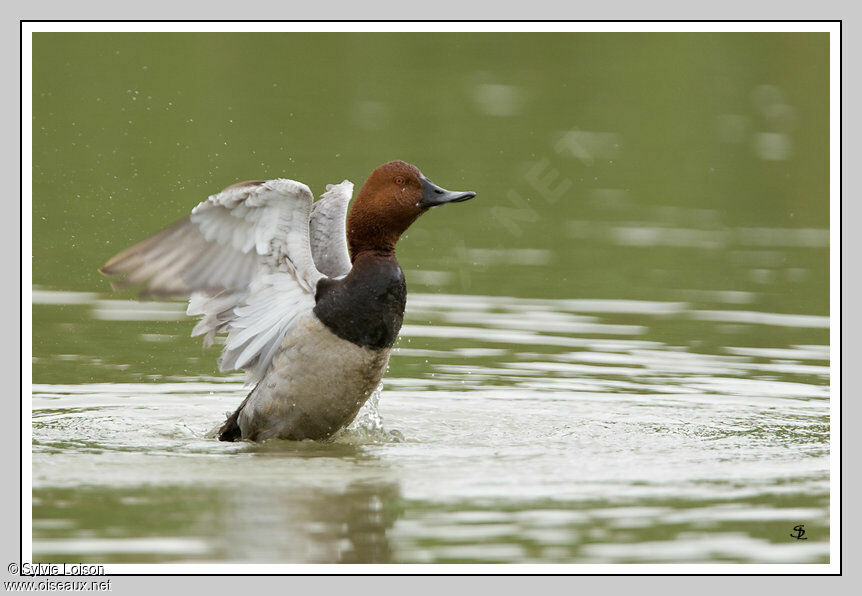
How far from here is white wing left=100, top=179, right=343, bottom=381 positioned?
857cm

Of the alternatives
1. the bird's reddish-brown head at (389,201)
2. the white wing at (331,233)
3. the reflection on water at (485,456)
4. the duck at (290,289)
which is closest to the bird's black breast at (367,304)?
the duck at (290,289)

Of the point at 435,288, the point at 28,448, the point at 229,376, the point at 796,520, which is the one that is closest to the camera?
the point at 796,520

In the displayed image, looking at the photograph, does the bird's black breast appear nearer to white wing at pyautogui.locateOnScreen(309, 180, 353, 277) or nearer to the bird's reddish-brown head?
the bird's reddish-brown head

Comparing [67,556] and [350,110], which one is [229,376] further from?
[350,110]

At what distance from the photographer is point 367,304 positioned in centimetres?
859

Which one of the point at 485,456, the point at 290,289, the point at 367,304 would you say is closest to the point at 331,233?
the point at 290,289

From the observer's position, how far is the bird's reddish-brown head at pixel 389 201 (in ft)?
28.8

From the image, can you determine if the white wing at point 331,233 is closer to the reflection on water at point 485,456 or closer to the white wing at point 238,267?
the white wing at point 238,267

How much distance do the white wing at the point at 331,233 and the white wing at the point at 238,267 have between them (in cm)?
82

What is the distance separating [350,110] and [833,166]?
10.8 metres

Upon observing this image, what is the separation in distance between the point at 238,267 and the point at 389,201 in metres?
0.99

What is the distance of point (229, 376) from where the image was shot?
10852 millimetres

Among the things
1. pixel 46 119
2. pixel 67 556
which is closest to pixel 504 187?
pixel 46 119

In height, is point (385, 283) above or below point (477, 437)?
above
